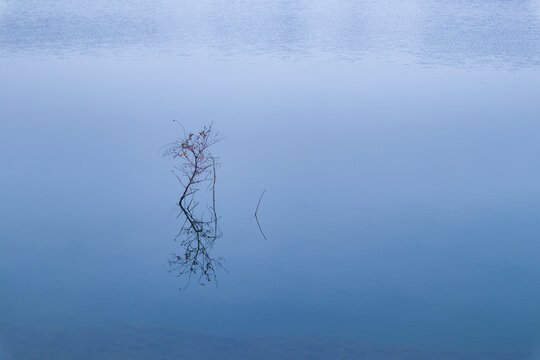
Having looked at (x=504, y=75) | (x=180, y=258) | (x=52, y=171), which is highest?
(x=504, y=75)

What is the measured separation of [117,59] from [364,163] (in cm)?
923

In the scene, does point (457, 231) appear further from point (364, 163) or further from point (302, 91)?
point (302, 91)

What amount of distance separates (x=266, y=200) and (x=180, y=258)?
190cm

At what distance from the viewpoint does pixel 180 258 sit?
8719 mm

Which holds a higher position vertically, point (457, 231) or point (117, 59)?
point (117, 59)

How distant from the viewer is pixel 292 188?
10352 mm

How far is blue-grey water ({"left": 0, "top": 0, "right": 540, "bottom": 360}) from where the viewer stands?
7.23 meters

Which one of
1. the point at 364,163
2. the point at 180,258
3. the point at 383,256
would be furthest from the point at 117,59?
the point at 383,256

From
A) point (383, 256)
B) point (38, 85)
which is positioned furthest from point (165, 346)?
point (38, 85)

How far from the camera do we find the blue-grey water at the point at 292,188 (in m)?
7.23

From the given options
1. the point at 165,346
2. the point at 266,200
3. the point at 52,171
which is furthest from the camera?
the point at 52,171

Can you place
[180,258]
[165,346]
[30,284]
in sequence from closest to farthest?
[165,346] < [30,284] < [180,258]

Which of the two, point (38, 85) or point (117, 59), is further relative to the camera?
point (117, 59)

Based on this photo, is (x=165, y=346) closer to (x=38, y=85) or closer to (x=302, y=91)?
(x=302, y=91)
